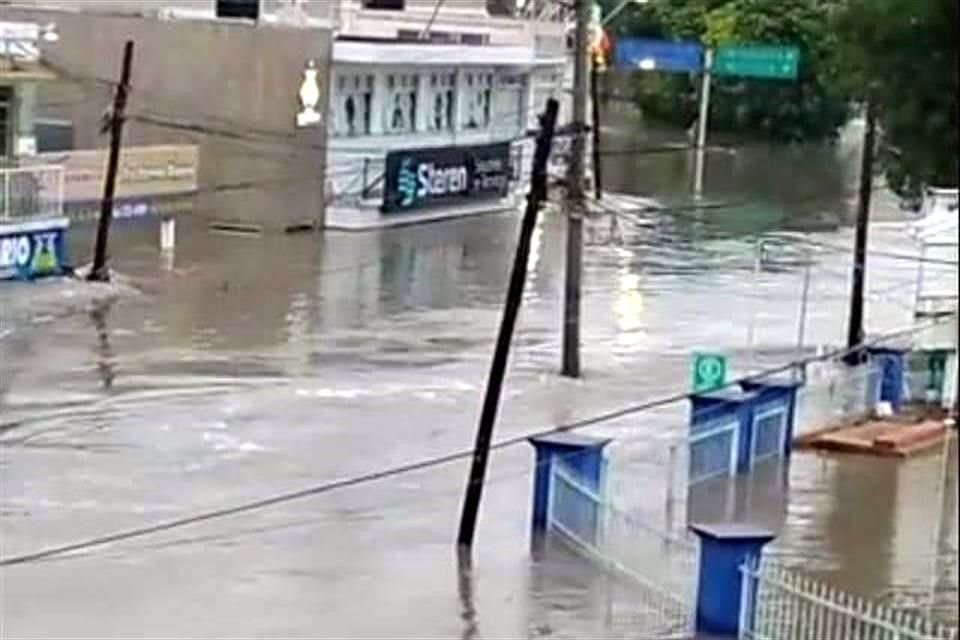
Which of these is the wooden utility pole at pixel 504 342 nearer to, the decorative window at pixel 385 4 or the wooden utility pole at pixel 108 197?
the wooden utility pole at pixel 108 197

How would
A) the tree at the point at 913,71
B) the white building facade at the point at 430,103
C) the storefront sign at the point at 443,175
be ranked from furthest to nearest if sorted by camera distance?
the storefront sign at the point at 443,175 → the white building facade at the point at 430,103 → the tree at the point at 913,71

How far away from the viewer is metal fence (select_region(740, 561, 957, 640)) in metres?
16.9

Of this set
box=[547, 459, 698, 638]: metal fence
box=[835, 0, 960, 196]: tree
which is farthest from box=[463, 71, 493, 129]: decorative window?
box=[835, 0, 960, 196]: tree

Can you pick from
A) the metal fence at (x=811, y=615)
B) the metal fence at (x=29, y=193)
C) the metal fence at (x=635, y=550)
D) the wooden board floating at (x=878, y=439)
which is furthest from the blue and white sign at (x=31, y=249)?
the metal fence at (x=811, y=615)

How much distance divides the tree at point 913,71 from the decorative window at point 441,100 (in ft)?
147

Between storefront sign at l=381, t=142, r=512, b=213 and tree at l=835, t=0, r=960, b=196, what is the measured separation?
126 feet

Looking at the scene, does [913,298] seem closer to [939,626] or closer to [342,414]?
[342,414]

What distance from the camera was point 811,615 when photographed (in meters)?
17.8

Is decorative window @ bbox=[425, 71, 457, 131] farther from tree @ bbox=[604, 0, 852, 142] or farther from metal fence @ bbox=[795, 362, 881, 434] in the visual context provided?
metal fence @ bbox=[795, 362, 881, 434]

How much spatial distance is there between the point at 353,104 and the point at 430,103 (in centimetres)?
529

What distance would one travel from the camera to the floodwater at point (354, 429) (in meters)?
19.7

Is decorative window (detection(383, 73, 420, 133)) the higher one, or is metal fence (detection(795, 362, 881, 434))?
decorative window (detection(383, 73, 420, 133))

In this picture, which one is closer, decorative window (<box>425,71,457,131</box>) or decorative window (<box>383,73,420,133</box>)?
decorative window (<box>383,73,420,133</box>)

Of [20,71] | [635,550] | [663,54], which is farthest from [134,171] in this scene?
[635,550]
